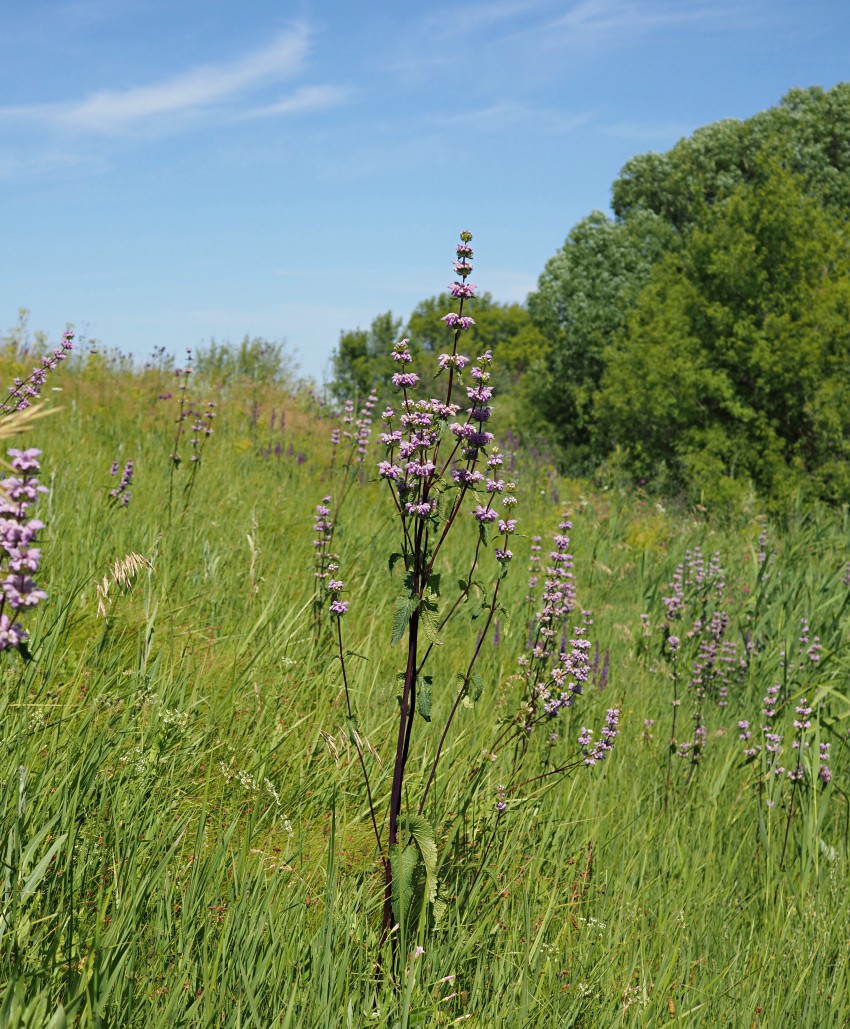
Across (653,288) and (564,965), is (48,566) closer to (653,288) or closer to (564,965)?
(564,965)

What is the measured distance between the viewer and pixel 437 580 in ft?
7.99

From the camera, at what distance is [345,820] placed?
2.98 metres

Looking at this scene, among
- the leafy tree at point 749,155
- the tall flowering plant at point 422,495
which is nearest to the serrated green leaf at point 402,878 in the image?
the tall flowering plant at point 422,495

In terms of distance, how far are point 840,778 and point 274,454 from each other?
6.42 metres

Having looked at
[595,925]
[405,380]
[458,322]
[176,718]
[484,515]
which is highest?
[458,322]

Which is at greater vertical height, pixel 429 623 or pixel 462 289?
pixel 462 289

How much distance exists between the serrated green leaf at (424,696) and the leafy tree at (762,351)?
17.2 meters

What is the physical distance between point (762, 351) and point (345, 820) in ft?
61.9

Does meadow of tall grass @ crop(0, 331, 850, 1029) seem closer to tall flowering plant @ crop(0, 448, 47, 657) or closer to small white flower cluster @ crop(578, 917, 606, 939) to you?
small white flower cluster @ crop(578, 917, 606, 939)

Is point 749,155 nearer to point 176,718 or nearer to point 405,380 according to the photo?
point 405,380

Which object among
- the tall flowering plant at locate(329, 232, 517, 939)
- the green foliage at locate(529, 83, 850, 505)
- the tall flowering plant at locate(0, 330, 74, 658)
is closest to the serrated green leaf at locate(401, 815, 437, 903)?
the tall flowering plant at locate(329, 232, 517, 939)

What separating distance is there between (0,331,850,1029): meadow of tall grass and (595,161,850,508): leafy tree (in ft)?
49.6

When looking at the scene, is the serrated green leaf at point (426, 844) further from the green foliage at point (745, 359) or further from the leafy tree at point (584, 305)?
the leafy tree at point (584, 305)

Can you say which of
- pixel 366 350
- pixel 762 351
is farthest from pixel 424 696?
pixel 366 350
